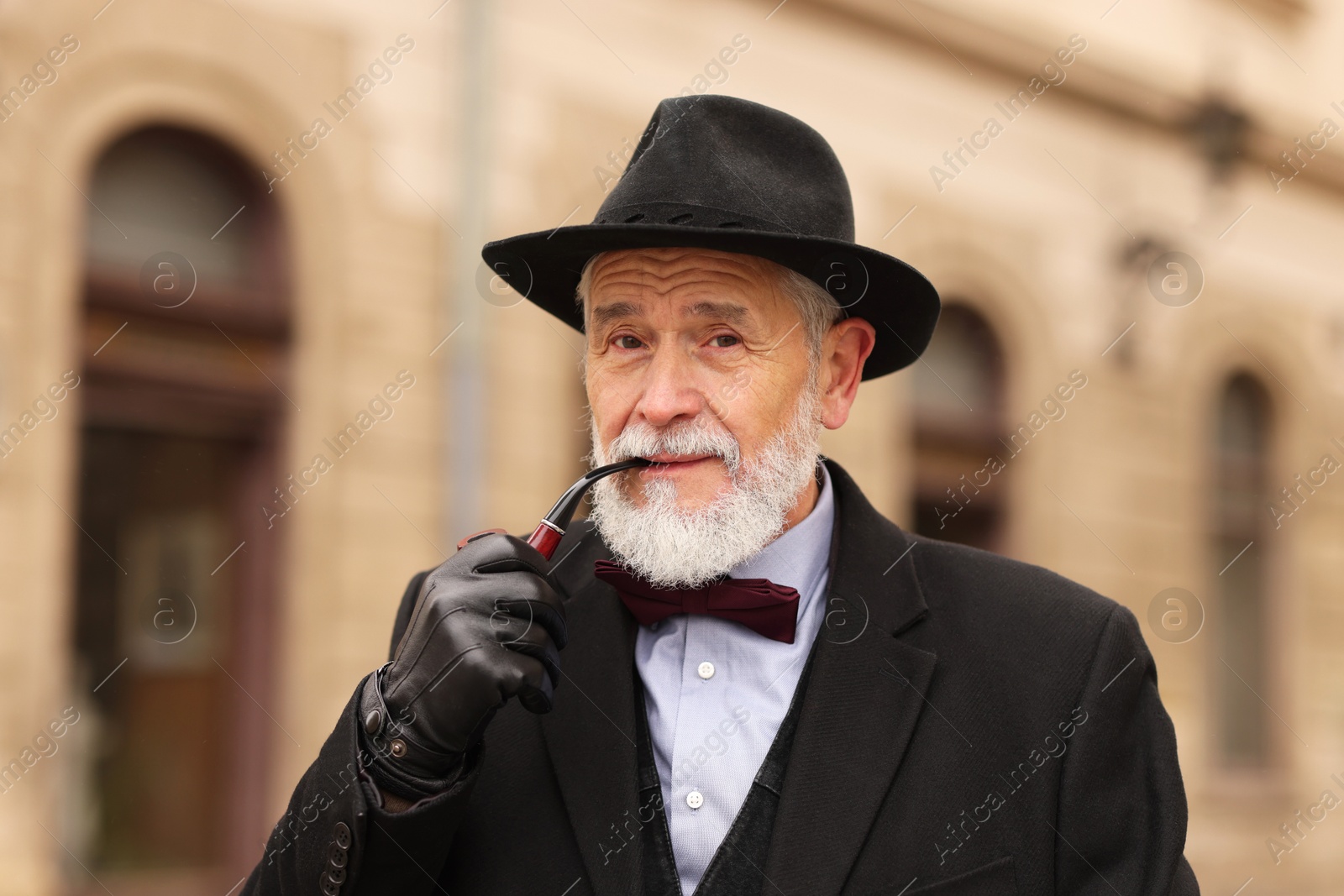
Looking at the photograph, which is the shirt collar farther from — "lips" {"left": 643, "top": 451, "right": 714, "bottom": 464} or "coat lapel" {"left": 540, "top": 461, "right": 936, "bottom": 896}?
"lips" {"left": 643, "top": 451, "right": 714, "bottom": 464}

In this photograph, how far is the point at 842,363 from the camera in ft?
7.89

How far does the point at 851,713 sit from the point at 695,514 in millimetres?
386

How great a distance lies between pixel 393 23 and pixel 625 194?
14.6 feet

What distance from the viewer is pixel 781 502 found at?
2.18 metres

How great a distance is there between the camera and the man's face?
2.11 meters

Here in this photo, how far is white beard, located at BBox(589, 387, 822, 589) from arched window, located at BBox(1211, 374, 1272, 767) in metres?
9.09

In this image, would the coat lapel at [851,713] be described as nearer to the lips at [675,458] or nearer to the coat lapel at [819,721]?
the coat lapel at [819,721]

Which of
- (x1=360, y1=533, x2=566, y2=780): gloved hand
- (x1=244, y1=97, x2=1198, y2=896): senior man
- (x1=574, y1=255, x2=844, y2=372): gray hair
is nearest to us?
(x1=360, y1=533, x2=566, y2=780): gloved hand

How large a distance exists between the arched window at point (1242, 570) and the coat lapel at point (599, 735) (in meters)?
9.16

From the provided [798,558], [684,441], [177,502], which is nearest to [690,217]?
[684,441]

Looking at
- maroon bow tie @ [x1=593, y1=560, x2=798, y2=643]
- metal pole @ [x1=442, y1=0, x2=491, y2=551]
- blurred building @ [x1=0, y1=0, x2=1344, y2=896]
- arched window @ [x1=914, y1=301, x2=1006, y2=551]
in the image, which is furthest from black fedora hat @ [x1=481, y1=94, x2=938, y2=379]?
arched window @ [x1=914, y1=301, x2=1006, y2=551]

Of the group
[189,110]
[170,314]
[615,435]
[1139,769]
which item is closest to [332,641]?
[170,314]

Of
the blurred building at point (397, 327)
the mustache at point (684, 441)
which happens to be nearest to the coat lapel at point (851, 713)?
the mustache at point (684, 441)

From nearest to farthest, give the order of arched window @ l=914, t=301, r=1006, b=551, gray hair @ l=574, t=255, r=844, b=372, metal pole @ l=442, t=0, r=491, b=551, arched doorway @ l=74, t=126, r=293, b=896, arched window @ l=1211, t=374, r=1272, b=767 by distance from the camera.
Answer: gray hair @ l=574, t=255, r=844, b=372
arched doorway @ l=74, t=126, r=293, b=896
metal pole @ l=442, t=0, r=491, b=551
arched window @ l=914, t=301, r=1006, b=551
arched window @ l=1211, t=374, r=1272, b=767
